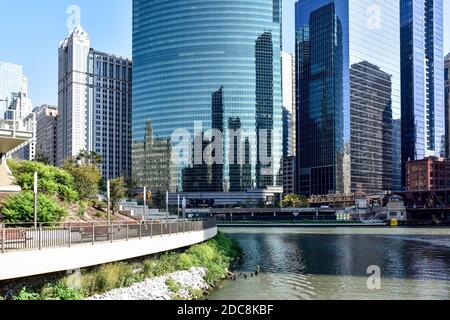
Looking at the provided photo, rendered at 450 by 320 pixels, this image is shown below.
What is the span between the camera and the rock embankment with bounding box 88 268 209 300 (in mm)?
24750

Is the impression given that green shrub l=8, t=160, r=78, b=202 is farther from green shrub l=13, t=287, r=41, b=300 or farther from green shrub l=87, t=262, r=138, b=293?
green shrub l=13, t=287, r=41, b=300

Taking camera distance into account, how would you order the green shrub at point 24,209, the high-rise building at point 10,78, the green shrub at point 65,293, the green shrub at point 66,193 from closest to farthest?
the green shrub at point 65,293
the green shrub at point 24,209
the green shrub at point 66,193
the high-rise building at point 10,78

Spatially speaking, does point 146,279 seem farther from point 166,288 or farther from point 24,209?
point 24,209

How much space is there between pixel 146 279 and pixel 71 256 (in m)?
7.29

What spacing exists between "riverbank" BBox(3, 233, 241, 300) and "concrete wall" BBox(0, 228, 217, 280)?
60cm

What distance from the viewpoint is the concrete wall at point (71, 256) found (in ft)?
62.0

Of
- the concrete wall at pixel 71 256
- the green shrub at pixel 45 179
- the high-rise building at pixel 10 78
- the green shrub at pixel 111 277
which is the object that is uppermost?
the high-rise building at pixel 10 78

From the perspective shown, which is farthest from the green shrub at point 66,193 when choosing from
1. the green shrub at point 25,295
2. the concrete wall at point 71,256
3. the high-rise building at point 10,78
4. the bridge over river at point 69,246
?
the high-rise building at point 10,78

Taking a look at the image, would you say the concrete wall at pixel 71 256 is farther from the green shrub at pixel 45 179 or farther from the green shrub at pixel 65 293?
the green shrub at pixel 45 179

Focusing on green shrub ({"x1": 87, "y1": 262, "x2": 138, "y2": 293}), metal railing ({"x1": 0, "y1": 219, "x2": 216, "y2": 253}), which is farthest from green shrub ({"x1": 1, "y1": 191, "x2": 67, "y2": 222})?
green shrub ({"x1": 87, "y1": 262, "x2": 138, "y2": 293})

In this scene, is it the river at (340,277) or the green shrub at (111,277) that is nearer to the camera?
the green shrub at (111,277)
